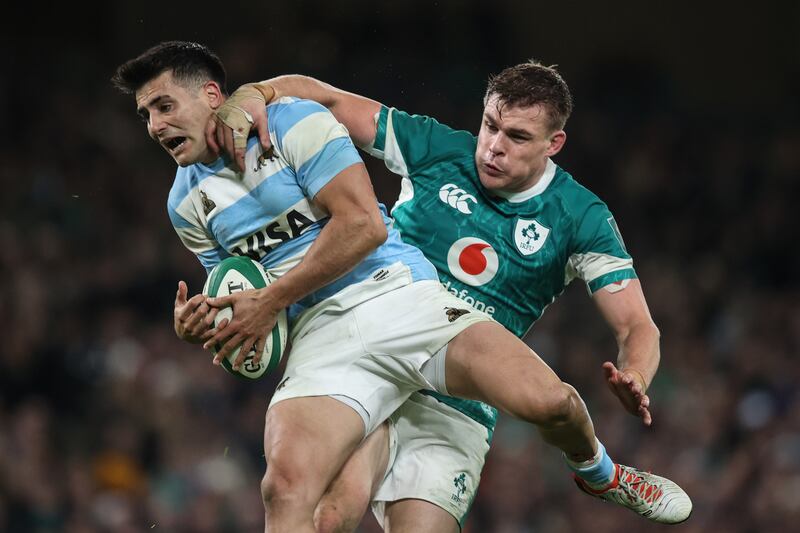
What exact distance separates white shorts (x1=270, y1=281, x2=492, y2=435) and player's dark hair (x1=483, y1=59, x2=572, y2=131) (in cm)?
78

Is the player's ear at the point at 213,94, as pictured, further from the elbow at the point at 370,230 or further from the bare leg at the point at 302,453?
the bare leg at the point at 302,453

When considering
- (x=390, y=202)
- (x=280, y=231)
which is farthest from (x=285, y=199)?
(x=390, y=202)

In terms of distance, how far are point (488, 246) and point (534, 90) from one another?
0.58 meters

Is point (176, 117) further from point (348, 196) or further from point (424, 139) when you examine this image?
point (424, 139)

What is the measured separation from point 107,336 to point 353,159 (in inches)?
210

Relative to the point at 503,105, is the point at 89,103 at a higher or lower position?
lower

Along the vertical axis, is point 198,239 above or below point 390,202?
above

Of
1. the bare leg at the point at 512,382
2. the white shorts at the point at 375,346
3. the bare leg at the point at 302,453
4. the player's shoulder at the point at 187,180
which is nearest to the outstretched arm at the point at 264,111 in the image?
the player's shoulder at the point at 187,180

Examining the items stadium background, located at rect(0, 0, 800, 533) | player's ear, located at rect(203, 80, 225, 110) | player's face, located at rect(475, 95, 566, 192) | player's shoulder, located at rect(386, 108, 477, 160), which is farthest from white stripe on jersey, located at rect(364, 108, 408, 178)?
stadium background, located at rect(0, 0, 800, 533)

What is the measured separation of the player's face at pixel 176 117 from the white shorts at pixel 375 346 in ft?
2.25

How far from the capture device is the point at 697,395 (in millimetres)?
8258

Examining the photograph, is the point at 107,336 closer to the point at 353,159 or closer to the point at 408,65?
the point at 408,65

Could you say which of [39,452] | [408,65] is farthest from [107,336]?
[408,65]

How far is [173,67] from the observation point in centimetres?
387
